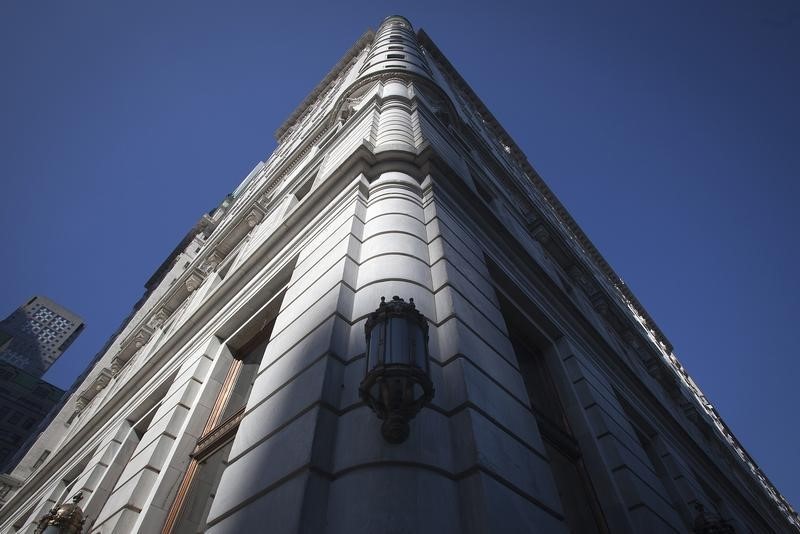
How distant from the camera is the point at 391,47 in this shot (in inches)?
939

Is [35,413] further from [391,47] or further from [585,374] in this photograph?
[585,374]

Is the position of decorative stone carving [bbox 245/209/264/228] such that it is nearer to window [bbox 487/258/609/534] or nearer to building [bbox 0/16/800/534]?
building [bbox 0/16/800/534]

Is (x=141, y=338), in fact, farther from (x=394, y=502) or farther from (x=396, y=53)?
(x=394, y=502)

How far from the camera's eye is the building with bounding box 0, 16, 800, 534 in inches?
152

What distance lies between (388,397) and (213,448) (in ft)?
15.6

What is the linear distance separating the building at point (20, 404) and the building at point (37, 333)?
20.9 meters

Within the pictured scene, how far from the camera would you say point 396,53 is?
2192 cm

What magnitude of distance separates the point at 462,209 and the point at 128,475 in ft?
24.6

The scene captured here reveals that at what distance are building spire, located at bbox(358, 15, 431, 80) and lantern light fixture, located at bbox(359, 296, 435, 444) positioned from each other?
14718 mm

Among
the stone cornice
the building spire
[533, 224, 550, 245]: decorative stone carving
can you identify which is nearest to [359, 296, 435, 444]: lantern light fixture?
[533, 224, 550, 245]: decorative stone carving

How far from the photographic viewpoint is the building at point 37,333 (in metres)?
90.4

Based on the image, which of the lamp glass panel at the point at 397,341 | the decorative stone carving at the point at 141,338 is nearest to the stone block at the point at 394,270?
the lamp glass panel at the point at 397,341

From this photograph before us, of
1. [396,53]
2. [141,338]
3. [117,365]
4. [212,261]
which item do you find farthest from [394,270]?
[117,365]

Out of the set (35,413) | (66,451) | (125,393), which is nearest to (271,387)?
(125,393)
